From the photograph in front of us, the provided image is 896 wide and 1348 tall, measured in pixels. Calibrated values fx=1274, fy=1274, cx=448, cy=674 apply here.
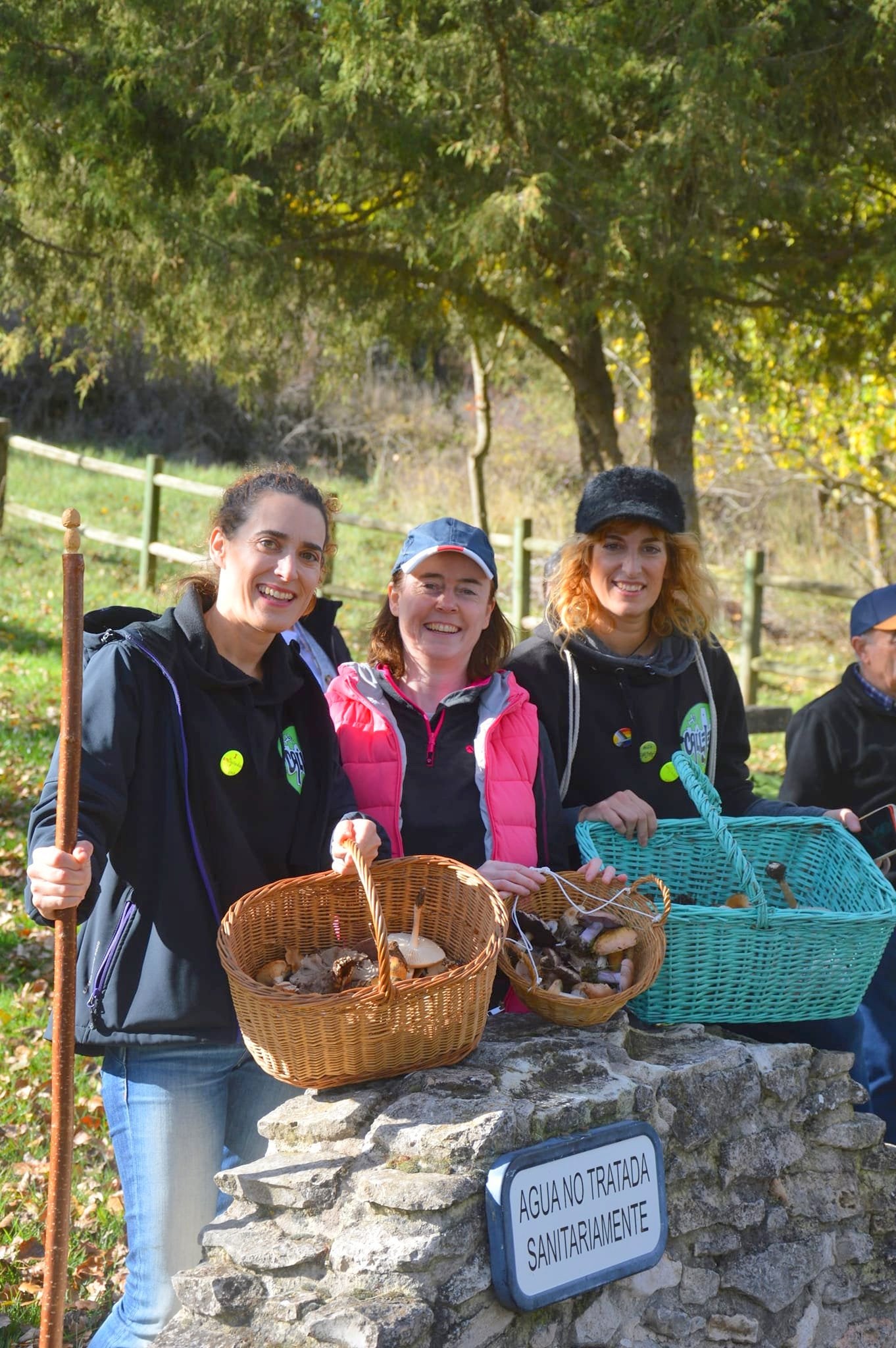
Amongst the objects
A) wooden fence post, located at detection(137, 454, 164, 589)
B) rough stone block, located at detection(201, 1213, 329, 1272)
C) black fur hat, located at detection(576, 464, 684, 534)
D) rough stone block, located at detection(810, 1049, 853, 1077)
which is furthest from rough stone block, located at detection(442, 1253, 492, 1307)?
wooden fence post, located at detection(137, 454, 164, 589)

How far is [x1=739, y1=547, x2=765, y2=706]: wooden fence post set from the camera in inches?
442

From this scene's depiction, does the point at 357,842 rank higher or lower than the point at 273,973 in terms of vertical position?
higher

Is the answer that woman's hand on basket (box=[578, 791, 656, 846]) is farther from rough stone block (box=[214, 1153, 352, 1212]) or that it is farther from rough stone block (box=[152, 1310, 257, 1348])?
rough stone block (box=[152, 1310, 257, 1348])

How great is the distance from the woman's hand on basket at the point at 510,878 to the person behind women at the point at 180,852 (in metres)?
0.34

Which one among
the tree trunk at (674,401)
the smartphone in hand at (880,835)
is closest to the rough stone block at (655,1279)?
the smartphone in hand at (880,835)

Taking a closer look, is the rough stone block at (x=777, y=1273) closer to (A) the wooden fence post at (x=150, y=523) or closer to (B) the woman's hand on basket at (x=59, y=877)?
(B) the woman's hand on basket at (x=59, y=877)

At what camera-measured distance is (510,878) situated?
2.77m

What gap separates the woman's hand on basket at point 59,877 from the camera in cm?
216

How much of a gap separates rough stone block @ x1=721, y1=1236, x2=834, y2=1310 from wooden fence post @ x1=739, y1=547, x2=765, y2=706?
333 inches

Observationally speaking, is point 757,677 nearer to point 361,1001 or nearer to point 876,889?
point 876,889

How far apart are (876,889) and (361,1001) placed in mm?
1388

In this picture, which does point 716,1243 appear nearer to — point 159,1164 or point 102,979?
point 159,1164

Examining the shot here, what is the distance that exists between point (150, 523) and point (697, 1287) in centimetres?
1110

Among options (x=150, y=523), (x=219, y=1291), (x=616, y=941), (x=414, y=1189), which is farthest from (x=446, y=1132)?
(x=150, y=523)
